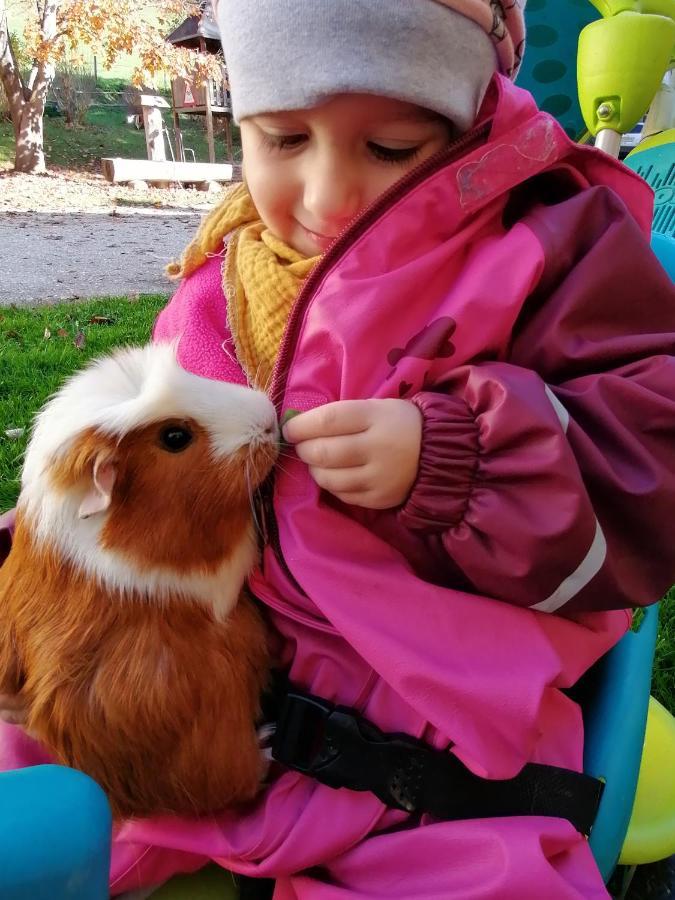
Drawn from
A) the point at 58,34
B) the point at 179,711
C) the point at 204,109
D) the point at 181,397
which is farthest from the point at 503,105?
the point at 204,109

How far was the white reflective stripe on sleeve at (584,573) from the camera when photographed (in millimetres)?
919

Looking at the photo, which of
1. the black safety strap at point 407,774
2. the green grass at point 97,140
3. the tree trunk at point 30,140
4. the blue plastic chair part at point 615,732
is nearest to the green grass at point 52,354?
the blue plastic chair part at point 615,732

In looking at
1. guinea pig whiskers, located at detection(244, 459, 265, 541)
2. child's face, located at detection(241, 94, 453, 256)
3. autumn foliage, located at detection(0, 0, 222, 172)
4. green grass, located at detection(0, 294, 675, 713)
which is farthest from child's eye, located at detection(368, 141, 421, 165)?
autumn foliage, located at detection(0, 0, 222, 172)

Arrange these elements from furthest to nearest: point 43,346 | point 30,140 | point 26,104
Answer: point 30,140
point 26,104
point 43,346

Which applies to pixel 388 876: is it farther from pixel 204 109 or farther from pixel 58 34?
pixel 204 109

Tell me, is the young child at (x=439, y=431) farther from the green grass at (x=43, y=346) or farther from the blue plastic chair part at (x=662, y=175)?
the green grass at (x=43, y=346)

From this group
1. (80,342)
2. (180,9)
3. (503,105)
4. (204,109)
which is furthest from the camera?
(204,109)

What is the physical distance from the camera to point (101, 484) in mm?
876

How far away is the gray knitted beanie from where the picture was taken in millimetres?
951

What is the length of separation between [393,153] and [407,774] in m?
0.81

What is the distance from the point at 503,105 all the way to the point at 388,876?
0.99 meters

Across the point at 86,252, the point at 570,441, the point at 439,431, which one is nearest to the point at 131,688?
the point at 439,431

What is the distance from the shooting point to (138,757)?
3.02ft

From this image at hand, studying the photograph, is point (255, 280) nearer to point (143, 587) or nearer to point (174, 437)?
point (174, 437)
